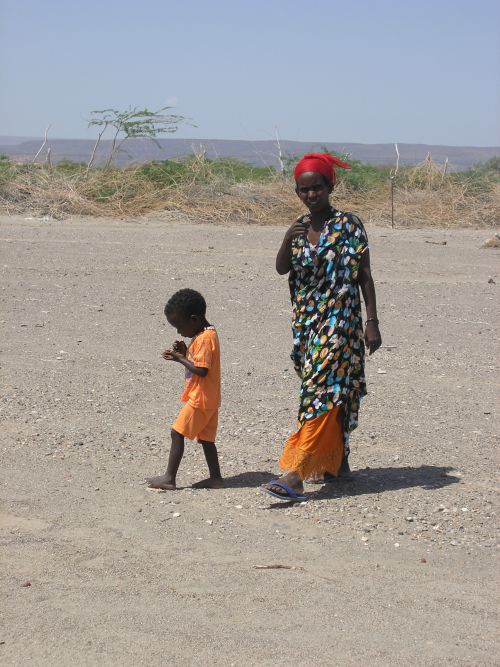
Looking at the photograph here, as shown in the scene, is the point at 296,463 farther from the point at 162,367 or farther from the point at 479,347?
the point at 479,347

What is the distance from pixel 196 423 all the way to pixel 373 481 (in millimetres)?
979

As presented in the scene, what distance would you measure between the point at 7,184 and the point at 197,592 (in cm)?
1634

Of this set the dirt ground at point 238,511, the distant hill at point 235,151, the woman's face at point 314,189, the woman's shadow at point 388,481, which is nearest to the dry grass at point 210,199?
the distant hill at point 235,151

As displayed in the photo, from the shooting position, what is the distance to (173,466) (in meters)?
5.41

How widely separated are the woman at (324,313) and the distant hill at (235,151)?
15.2 meters

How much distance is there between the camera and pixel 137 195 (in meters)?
19.5

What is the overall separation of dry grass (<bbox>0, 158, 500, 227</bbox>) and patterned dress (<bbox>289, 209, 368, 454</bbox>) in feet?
43.6

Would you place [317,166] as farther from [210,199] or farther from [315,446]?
[210,199]

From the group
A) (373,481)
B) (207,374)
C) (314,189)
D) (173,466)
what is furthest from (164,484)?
(314,189)

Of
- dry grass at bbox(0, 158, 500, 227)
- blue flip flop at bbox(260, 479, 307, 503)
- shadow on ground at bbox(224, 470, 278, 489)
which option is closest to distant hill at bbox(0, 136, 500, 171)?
dry grass at bbox(0, 158, 500, 227)

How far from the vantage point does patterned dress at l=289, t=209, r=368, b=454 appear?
208 inches

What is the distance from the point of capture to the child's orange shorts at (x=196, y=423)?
5.40 metres

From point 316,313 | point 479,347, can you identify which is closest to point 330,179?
point 316,313

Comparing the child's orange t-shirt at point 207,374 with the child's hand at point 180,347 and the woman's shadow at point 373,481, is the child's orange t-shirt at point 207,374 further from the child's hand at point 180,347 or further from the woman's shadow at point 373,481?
the woman's shadow at point 373,481
